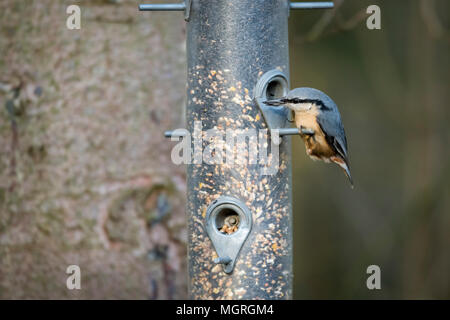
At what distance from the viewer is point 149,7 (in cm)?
315

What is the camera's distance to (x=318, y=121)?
10.4ft

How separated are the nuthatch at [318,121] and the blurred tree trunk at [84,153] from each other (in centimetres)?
97

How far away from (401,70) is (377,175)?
1186 millimetres

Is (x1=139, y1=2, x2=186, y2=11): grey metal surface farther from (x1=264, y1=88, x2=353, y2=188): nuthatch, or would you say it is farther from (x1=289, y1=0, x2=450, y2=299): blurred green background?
(x1=289, y1=0, x2=450, y2=299): blurred green background

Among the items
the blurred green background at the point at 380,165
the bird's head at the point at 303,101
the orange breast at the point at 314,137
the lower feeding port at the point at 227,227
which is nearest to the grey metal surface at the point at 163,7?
the bird's head at the point at 303,101

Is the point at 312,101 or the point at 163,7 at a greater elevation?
the point at 163,7

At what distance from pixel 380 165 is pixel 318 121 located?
418 centimetres

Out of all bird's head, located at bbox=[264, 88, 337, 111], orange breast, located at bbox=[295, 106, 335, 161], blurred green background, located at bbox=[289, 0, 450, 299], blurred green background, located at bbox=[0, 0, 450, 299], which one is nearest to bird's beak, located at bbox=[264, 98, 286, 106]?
bird's head, located at bbox=[264, 88, 337, 111]

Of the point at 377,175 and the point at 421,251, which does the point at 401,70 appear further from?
the point at 421,251

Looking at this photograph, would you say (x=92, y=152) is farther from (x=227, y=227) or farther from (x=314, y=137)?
(x=314, y=137)

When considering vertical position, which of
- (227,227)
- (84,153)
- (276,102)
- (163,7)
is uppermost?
(163,7)

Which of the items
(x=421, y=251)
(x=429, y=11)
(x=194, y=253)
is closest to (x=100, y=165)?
A: (x=194, y=253)

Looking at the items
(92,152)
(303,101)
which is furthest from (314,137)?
(92,152)

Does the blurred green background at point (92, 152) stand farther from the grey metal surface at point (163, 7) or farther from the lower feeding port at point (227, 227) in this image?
the lower feeding port at point (227, 227)
